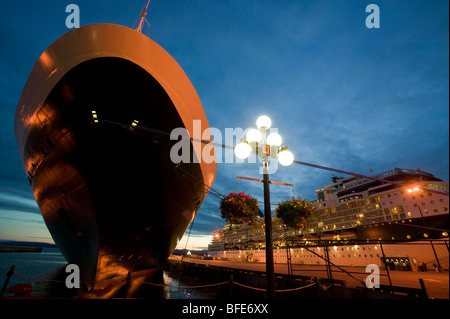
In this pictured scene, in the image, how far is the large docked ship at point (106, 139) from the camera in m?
6.34

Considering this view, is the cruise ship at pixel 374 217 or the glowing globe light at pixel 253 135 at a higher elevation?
the cruise ship at pixel 374 217

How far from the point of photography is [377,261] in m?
19.6

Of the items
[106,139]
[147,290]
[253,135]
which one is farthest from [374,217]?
[106,139]

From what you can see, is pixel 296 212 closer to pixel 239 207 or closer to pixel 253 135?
pixel 239 207

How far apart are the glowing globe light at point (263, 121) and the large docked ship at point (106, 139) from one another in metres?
3.70

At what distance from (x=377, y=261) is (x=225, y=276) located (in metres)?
15.8

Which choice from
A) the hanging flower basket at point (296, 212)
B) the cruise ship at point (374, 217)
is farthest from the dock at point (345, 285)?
the hanging flower basket at point (296, 212)

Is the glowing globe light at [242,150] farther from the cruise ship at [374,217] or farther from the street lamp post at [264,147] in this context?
the cruise ship at [374,217]

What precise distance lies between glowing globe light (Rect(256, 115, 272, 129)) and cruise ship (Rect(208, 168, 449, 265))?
6584 millimetres

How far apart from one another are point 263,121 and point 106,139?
594 centimetres

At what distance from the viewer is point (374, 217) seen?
3656cm

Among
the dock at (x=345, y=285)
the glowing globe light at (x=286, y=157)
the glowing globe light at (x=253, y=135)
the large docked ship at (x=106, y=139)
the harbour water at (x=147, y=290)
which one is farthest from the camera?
the harbour water at (x=147, y=290)
